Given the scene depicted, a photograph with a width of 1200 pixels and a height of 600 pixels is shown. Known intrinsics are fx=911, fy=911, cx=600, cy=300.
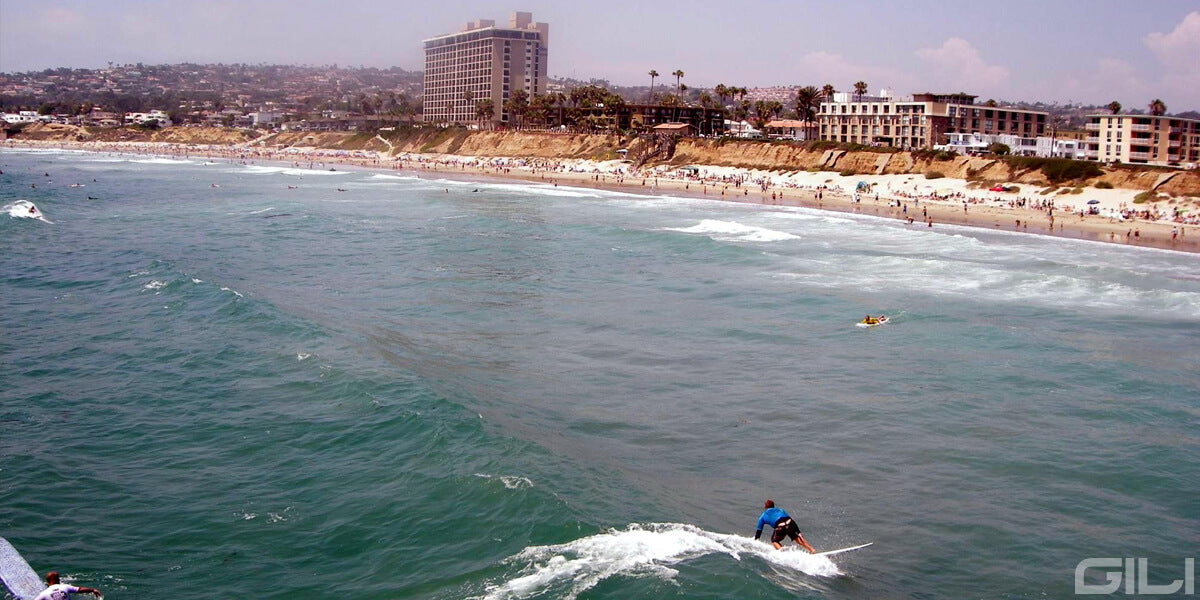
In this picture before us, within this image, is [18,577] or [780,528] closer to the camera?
[18,577]

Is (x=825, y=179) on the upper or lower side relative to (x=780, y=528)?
upper

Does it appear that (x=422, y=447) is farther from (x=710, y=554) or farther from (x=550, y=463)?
(x=710, y=554)

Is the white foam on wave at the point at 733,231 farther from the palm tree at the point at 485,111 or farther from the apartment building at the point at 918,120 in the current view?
the palm tree at the point at 485,111

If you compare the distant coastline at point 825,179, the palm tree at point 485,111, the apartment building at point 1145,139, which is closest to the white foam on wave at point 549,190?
the distant coastline at point 825,179

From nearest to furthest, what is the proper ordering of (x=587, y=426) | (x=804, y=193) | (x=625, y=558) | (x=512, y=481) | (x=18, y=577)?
(x=18, y=577), (x=625, y=558), (x=512, y=481), (x=587, y=426), (x=804, y=193)

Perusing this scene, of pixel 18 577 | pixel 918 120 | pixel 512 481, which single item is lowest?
pixel 18 577

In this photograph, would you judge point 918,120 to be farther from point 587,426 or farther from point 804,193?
point 587,426

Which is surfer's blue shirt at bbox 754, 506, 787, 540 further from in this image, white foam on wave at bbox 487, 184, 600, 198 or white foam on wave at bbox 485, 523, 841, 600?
white foam on wave at bbox 487, 184, 600, 198

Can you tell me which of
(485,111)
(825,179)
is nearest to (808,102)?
(825,179)
